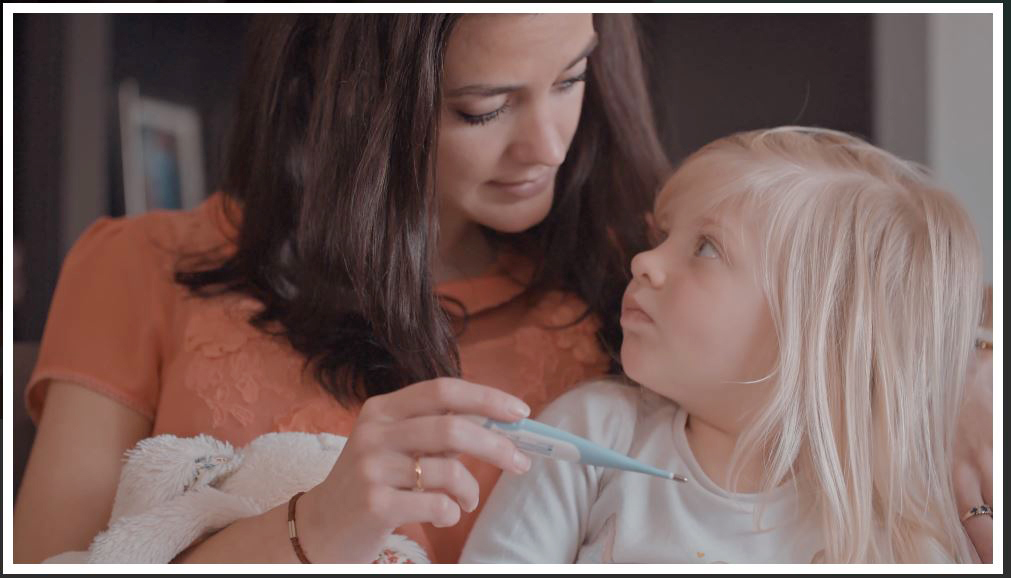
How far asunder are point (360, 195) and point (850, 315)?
1.58 ft

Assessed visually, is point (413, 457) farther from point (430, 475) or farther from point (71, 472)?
point (71, 472)

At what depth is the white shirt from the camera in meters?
0.92

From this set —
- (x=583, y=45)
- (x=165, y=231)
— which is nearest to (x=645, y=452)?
(x=583, y=45)

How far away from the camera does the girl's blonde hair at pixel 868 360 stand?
0.90m

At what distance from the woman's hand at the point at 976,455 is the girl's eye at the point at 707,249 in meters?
0.28

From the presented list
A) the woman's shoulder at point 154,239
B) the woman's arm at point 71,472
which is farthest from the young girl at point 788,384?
the woman's shoulder at point 154,239

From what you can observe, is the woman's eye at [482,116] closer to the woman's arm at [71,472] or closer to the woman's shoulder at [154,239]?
the woman's shoulder at [154,239]

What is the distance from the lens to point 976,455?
0.96 meters

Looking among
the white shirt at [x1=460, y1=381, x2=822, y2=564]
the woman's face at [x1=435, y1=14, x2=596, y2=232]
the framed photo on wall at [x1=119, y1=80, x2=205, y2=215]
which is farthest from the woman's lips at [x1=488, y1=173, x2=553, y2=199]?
the framed photo on wall at [x1=119, y1=80, x2=205, y2=215]

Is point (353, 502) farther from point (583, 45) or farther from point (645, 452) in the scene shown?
point (583, 45)

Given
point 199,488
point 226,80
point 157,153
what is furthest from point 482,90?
point 157,153

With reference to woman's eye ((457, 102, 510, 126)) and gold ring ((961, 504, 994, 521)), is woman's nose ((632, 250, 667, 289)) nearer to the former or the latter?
woman's eye ((457, 102, 510, 126))

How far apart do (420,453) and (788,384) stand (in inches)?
14.0

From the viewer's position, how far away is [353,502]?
80cm
